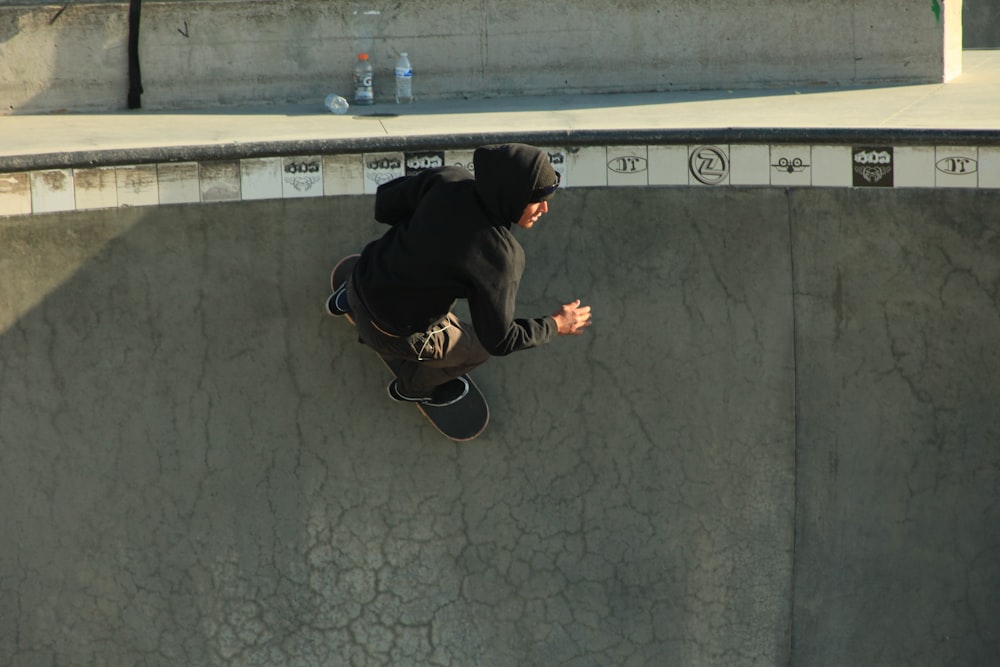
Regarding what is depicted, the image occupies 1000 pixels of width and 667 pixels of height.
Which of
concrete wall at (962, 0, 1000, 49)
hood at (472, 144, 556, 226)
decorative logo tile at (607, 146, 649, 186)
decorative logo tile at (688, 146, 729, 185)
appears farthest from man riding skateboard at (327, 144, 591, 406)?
concrete wall at (962, 0, 1000, 49)

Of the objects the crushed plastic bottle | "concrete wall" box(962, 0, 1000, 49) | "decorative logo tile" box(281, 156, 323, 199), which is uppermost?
"concrete wall" box(962, 0, 1000, 49)

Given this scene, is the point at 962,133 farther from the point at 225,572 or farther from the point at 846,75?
the point at 225,572

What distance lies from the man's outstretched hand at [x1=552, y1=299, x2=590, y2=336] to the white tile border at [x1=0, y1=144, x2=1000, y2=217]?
4.02 ft

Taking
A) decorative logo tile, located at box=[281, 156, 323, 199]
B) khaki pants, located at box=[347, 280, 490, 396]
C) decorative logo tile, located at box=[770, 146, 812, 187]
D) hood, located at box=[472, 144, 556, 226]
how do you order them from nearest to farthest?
hood, located at box=[472, 144, 556, 226], khaki pants, located at box=[347, 280, 490, 396], decorative logo tile, located at box=[281, 156, 323, 199], decorative logo tile, located at box=[770, 146, 812, 187]

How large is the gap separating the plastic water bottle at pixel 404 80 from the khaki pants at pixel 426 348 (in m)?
2.86

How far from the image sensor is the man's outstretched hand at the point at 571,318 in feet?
Result: 14.5

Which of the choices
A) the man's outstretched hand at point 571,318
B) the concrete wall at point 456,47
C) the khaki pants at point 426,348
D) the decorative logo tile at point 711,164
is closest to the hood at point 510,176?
the man's outstretched hand at point 571,318

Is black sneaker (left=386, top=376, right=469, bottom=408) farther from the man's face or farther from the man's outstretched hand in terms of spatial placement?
the man's face

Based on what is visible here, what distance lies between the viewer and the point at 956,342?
534 cm

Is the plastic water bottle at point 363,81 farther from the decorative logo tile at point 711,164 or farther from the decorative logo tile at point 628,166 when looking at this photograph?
the decorative logo tile at point 711,164

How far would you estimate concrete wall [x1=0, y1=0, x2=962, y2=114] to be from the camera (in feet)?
23.2

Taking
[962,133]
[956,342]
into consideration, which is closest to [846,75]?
[962,133]

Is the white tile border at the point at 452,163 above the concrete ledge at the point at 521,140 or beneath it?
beneath

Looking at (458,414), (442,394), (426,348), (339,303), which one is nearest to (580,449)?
(458,414)
